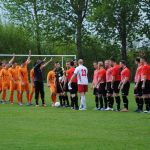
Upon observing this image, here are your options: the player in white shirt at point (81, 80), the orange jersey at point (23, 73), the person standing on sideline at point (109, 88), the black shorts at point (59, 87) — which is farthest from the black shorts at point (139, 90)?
the orange jersey at point (23, 73)

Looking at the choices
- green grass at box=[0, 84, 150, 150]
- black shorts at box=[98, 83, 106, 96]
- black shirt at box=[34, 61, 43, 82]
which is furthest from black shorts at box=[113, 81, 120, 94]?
black shirt at box=[34, 61, 43, 82]

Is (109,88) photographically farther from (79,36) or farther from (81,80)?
(79,36)

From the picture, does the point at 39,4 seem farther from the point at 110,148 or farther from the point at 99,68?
the point at 110,148

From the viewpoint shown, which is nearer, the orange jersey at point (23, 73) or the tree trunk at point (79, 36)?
the orange jersey at point (23, 73)

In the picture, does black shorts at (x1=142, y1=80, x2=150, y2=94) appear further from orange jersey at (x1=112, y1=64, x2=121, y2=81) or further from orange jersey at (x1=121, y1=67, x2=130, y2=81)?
orange jersey at (x1=112, y1=64, x2=121, y2=81)

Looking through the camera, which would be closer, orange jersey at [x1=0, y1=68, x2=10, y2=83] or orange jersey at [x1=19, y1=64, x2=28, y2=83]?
orange jersey at [x1=19, y1=64, x2=28, y2=83]

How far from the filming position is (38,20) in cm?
6744

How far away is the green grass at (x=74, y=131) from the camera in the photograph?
44.9 feet

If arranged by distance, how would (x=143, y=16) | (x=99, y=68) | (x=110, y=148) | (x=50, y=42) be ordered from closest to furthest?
1. (x=110, y=148)
2. (x=99, y=68)
3. (x=143, y=16)
4. (x=50, y=42)

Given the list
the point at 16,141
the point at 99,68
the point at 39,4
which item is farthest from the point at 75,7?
the point at 16,141

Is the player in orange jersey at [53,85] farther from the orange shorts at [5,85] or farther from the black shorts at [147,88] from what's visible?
the black shorts at [147,88]

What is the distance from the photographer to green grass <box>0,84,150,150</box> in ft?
44.9

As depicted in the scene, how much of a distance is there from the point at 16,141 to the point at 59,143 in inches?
43.8

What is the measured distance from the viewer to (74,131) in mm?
16266
